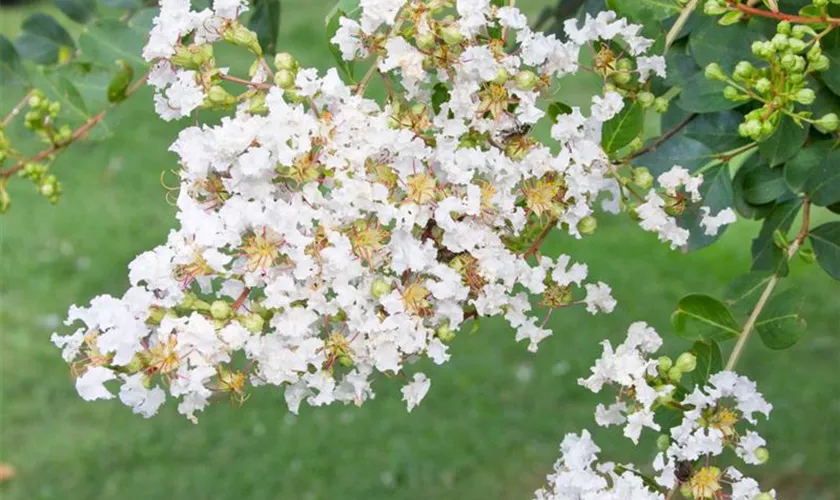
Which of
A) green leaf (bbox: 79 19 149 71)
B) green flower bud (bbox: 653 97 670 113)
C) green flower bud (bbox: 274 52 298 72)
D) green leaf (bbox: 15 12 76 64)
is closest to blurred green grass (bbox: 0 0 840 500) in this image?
green leaf (bbox: 15 12 76 64)

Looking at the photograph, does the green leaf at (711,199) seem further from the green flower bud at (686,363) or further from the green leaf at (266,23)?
Answer: the green leaf at (266,23)

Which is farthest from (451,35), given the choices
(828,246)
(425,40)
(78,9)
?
(78,9)

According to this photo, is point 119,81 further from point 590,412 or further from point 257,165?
point 590,412

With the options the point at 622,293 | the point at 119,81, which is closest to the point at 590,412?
the point at 622,293

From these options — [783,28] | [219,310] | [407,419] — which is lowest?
[407,419]

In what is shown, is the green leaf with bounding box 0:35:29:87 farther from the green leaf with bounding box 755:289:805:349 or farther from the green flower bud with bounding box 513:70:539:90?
the green leaf with bounding box 755:289:805:349

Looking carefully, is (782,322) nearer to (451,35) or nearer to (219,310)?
(451,35)

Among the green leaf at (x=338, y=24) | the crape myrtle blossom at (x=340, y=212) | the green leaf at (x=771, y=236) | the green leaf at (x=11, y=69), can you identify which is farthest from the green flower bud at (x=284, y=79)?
the green leaf at (x=11, y=69)

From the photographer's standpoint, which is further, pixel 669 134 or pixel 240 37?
pixel 669 134
